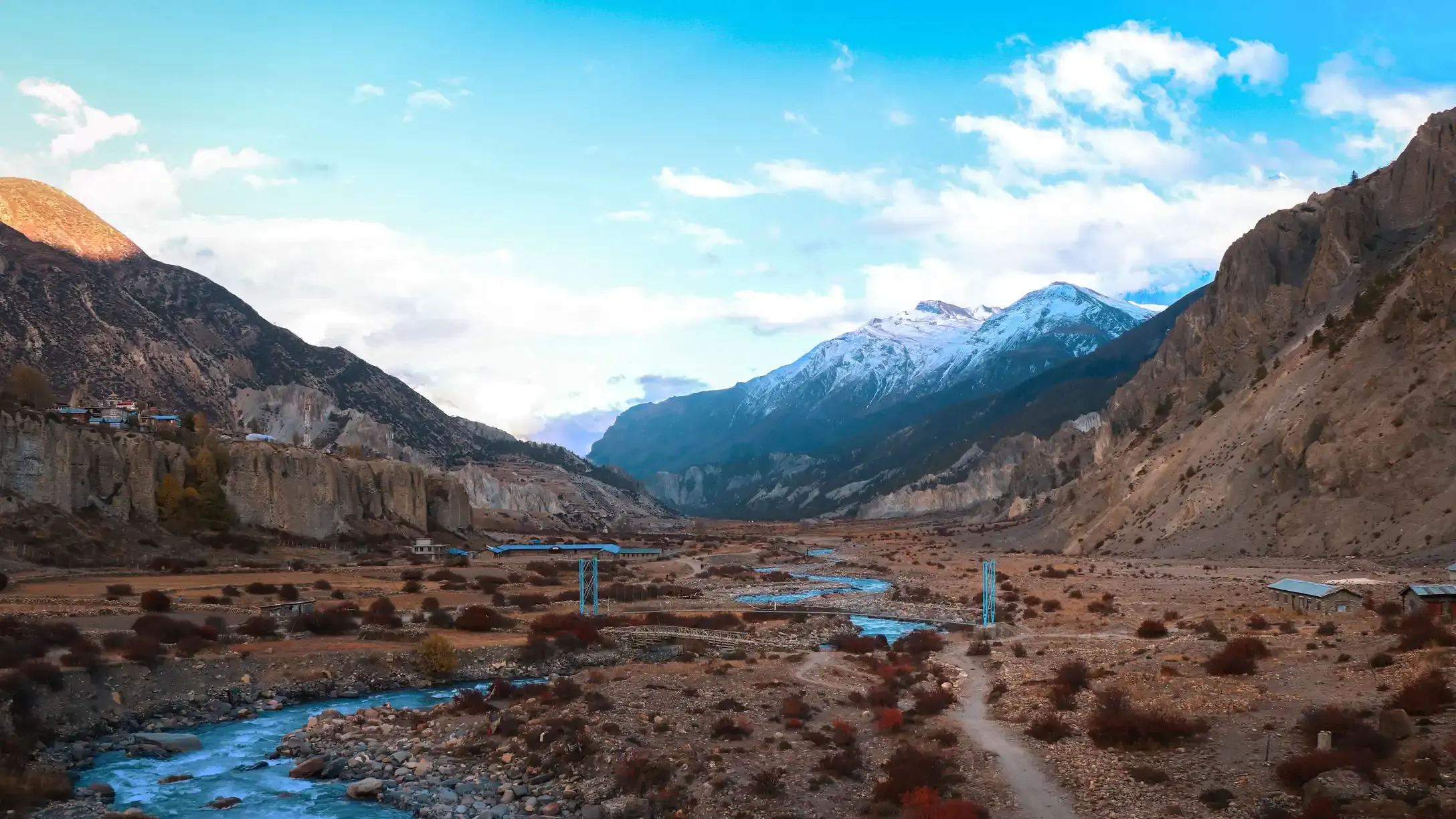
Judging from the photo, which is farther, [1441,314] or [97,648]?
[1441,314]

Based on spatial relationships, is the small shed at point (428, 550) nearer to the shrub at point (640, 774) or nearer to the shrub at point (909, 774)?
the shrub at point (640, 774)

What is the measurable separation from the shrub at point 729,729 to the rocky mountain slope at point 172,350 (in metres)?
101

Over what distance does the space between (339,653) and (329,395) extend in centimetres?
12598

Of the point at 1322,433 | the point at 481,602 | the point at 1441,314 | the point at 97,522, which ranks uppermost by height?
the point at 1441,314

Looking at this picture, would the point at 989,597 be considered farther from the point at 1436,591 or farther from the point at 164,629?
the point at 164,629

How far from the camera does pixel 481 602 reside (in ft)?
166

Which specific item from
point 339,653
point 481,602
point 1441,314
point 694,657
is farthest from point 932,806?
point 1441,314

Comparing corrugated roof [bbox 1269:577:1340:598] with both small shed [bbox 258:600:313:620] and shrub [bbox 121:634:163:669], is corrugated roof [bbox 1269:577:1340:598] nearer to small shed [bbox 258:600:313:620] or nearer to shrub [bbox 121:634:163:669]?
shrub [bbox 121:634:163:669]

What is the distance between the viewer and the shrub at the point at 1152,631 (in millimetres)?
31906

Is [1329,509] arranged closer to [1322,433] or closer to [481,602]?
[1322,433]

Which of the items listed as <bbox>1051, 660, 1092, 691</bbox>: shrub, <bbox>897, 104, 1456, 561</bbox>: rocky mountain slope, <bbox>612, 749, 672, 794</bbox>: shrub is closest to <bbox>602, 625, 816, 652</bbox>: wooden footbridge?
<bbox>1051, 660, 1092, 691</bbox>: shrub

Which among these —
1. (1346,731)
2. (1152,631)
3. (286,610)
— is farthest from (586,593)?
(1346,731)

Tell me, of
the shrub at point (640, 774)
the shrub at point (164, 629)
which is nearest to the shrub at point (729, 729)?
the shrub at point (640, 774)

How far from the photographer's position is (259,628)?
34.2 metres
